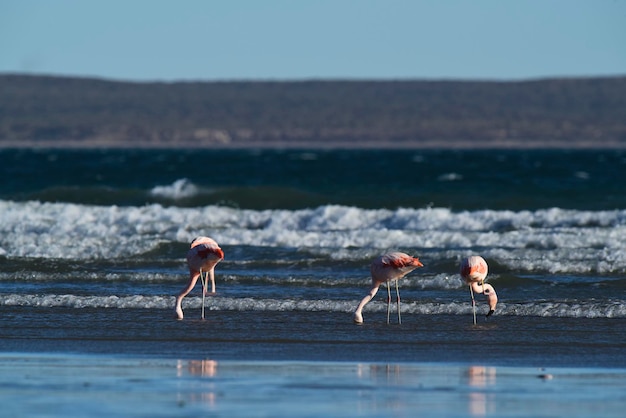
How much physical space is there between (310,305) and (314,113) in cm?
10850

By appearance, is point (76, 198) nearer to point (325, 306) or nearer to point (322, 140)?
point (325, 306)

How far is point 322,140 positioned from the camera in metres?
118

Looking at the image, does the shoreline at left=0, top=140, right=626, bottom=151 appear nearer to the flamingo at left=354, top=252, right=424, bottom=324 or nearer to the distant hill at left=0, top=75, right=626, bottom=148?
the distant hill at left=0, top=75, right=626, bottom=148

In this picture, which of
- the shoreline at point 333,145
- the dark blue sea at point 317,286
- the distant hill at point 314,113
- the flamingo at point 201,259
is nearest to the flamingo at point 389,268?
the dark blue sea at point 317,286

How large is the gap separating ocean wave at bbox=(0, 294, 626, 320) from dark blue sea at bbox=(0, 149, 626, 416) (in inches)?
1.2

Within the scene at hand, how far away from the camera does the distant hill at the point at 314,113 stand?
117062 mm

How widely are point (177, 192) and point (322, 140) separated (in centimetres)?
8467

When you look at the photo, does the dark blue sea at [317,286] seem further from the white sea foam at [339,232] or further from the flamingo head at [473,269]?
the flamingo head at [473,269]

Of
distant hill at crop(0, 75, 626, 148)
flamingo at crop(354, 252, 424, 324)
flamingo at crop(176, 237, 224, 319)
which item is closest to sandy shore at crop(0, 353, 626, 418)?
flamingo at crop(354, 252, 424, 324)

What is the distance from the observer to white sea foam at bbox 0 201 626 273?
19609mm

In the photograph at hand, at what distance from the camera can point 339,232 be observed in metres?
22.7

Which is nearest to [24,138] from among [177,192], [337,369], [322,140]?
[322,140]

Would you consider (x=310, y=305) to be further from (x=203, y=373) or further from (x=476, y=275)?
(x=203, y=373)

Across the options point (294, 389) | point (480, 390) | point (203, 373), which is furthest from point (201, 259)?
point (480, 390)
